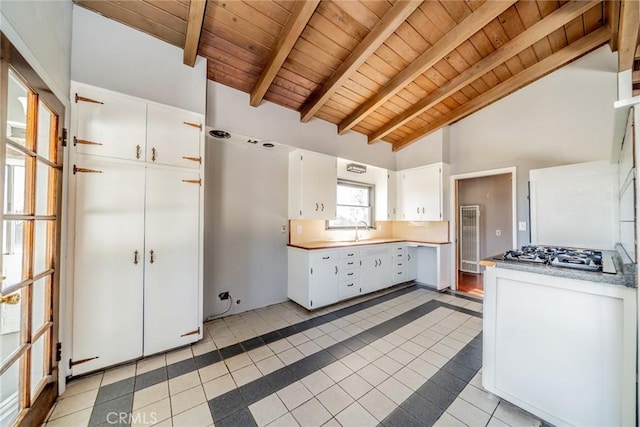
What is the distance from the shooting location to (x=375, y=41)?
7.16 ft

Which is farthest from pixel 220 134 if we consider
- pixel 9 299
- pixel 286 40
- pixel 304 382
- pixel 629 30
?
pixel 629 30

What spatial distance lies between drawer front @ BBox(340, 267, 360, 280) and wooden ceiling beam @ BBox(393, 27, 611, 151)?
281 centimetres

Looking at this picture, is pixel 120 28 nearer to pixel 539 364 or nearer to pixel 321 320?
pixel 321 320

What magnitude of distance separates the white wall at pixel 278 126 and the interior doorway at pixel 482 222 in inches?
102

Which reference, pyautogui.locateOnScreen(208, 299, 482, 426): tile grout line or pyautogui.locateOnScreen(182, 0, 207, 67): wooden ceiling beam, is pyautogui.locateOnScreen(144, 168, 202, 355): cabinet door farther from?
pyautogui.locateOnScreen(182, 0, 207, 67): wooden ceiling beam

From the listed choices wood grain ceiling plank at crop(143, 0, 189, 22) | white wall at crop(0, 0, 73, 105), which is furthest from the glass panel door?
wood grain ceiling plank at crop(143, 0, 189, 22)

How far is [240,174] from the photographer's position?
3.03m

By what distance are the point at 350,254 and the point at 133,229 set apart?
258cm

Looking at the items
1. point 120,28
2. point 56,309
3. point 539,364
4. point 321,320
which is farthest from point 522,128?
point 56,309

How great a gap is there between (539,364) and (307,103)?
346cm

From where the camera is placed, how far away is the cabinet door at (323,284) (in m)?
3.02

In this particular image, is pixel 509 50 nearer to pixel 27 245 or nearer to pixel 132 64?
pixel 132 64

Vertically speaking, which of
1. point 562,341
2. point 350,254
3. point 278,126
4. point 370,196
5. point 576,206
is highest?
point 278,126

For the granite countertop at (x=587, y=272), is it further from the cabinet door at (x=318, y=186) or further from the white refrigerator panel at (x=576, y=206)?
the cabinet door at (x=318, y=186)
